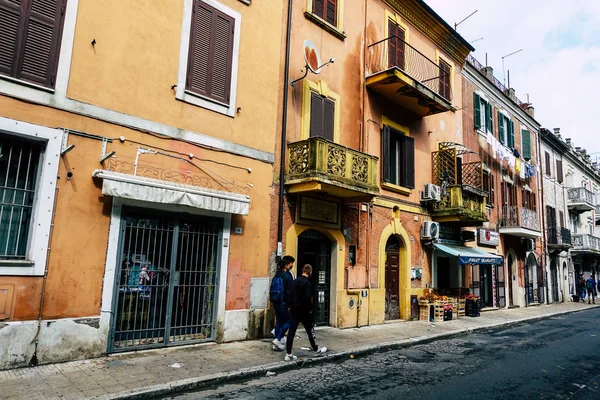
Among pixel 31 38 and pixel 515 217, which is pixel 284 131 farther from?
pixel 515 217

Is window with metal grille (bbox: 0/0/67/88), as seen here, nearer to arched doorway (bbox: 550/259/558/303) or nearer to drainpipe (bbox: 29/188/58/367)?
drainpipe (bbox: 29/188/58/367)

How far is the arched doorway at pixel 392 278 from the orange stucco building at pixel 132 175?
5521mm

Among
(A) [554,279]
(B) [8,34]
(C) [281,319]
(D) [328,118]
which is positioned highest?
(D) [328,118]

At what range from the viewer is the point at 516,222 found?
20969mm

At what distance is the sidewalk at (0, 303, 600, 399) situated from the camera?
5.54 metres

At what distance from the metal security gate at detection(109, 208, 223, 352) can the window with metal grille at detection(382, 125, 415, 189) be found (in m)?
7.56

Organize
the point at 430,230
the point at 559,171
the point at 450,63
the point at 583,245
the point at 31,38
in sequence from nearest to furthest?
1. the point at 31,38
2. the point at 430,230
3. the point at 450,63
4. the point at 559,171
5. the point at 583,245

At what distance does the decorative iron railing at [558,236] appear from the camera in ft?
86.4

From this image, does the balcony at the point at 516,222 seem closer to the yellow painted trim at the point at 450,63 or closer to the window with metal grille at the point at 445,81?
the yellow painted trim at the point at 450,63

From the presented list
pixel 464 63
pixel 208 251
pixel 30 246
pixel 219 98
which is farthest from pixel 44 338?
pixel 464 63

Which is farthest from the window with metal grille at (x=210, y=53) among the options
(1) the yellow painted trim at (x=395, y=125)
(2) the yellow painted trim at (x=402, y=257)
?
(2) the yellow painted trim at (x=402, y=257)

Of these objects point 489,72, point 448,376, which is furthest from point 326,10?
point 489,72

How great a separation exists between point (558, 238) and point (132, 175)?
27.8 metres

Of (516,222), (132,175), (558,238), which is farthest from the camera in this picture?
(558,238)
